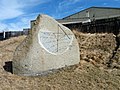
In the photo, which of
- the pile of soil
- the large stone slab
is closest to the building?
the pile of soil

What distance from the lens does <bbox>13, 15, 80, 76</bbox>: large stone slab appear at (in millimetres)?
8117

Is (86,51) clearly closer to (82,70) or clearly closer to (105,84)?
(82,70)

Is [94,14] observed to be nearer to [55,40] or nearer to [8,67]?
[55,40]

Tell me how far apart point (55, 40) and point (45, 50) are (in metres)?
0.73

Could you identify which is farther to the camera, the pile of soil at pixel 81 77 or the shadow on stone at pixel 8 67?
the shadow on stone at pixel 8 67

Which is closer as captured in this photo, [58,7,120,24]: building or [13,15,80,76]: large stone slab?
[13,15,80,76]: large stone slab

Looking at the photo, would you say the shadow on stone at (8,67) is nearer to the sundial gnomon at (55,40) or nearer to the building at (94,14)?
the sundial gnomon at (55,40)

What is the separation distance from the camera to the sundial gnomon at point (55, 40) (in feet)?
27.9

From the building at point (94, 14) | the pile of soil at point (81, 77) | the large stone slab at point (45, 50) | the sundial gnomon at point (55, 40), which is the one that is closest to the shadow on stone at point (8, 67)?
the pile of soil at point (81, 77)

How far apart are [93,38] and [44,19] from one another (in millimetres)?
2954

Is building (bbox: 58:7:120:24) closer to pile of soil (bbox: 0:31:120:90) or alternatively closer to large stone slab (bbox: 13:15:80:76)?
pile of soil (bbox: 0:31:120:90)

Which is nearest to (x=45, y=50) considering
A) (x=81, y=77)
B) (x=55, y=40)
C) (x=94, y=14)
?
(x=55, y=40)

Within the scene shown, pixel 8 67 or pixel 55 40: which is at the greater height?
pixel 55 40

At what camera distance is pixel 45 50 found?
8.33 metres
